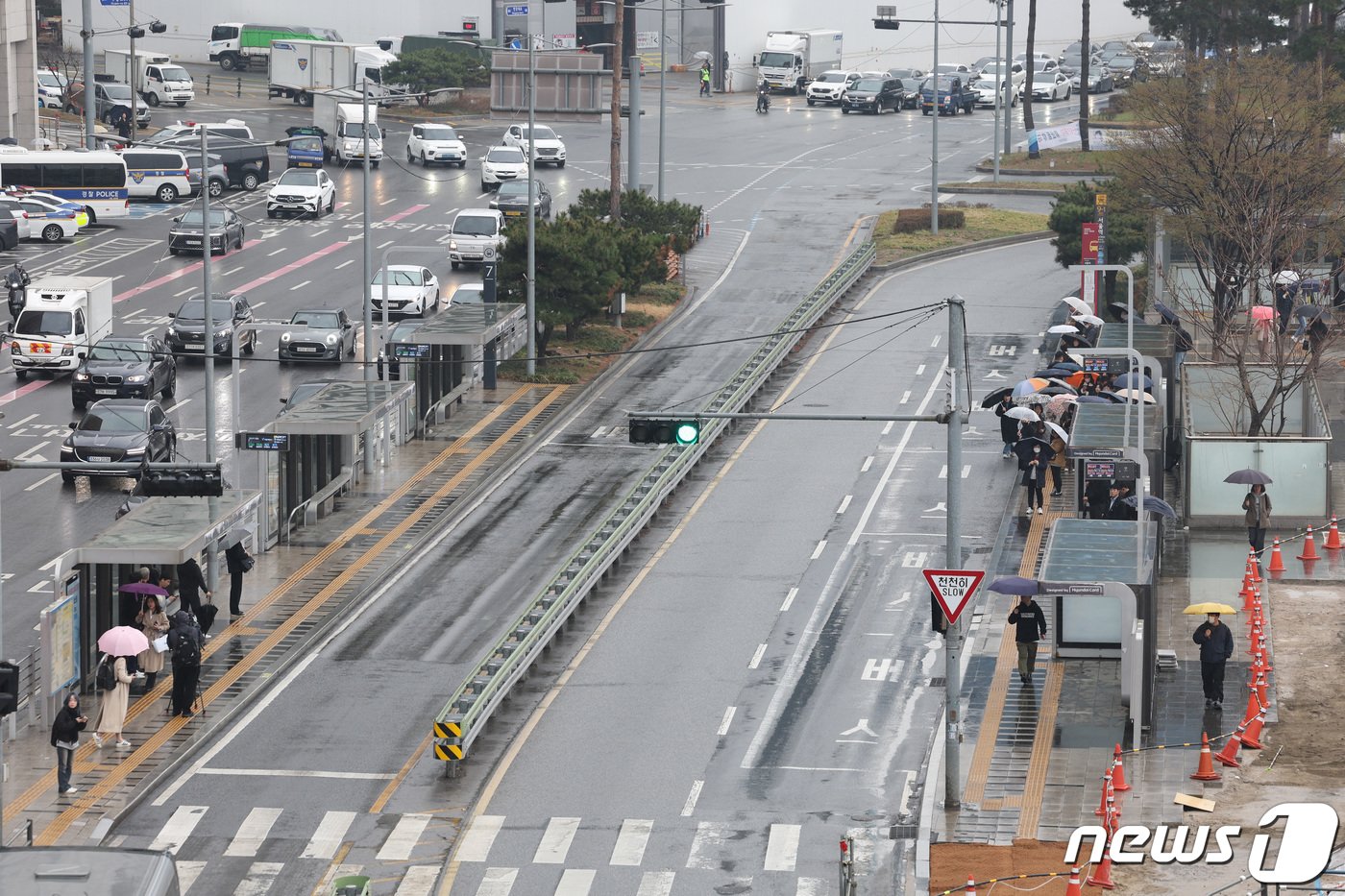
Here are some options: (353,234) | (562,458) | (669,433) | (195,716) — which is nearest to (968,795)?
(669,433)

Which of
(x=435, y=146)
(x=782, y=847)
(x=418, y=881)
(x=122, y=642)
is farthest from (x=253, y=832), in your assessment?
(x=435, y=146)

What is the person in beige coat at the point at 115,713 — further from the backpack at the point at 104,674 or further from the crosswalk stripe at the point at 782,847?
the crosswalk stripe at the point at 782,847

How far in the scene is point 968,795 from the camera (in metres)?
28.9

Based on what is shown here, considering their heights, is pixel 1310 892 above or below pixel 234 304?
below

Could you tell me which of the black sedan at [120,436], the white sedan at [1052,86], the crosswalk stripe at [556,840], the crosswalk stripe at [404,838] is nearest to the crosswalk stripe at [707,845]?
the crosswalk stripe at [556,840]

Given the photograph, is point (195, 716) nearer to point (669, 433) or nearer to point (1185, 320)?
point (669, 433)

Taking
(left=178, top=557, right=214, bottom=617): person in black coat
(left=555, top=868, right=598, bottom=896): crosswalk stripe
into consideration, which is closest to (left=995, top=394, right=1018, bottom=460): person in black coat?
(left=178, top=557, right=214, bottom=617): person in black coat

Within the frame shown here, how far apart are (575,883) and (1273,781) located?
918 centimetres

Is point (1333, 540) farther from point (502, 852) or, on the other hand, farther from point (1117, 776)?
point (502, 852)

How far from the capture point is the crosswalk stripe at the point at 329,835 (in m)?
27.7

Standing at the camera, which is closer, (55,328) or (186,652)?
(186,652)

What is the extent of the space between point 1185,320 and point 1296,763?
30801 mm

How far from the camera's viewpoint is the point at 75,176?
2970 inches

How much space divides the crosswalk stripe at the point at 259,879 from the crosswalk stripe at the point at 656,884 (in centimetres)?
453
